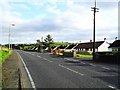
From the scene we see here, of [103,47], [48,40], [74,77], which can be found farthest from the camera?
[48,40]

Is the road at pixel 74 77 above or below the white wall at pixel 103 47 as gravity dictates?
below

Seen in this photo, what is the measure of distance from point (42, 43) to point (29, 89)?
135160 millimetres

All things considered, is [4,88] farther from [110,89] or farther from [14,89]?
[110,89]

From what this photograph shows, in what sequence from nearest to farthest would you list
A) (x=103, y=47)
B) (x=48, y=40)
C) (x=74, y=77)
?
1. (x=74, y=77)
2. (x=103, y=47)
3. (x=48, y=40)

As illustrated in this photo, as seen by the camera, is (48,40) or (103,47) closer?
(103,47)

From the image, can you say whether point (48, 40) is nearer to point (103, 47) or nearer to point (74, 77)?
point (103, 47)

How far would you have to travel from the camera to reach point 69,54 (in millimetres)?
61844

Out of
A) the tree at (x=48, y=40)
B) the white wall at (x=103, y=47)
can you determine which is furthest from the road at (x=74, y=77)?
the tree at (x=48, y=40)

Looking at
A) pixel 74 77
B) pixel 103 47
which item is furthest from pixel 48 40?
pixel 74 77

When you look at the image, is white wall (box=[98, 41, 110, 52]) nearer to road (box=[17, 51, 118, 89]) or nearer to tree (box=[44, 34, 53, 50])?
tree (box=[44, 34, 53, 50])

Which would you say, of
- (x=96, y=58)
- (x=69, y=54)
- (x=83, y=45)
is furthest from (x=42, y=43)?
(x=96, y=58)

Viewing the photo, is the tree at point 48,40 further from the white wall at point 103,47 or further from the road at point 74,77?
the road at point 74,77

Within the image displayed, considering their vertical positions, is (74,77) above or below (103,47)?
below

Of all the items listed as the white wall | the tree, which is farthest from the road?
the tree
